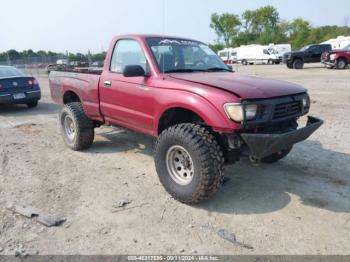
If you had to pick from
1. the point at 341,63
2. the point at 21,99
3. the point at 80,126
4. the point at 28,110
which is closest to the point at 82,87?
the point at 80,126

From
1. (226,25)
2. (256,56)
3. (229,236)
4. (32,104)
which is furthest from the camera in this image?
(226,25)

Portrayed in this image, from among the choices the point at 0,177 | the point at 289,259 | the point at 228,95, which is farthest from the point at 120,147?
the point at 289,259

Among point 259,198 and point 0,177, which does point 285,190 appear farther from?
point 0,177

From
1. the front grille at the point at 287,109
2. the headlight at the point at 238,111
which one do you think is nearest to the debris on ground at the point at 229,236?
the headlight at the point at 238,111

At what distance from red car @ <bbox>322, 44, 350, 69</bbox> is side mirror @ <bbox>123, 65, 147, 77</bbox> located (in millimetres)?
22725

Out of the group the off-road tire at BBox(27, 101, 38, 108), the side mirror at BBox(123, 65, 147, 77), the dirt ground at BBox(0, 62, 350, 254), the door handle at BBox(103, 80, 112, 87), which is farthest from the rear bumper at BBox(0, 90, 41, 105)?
the side mirror at BBox(123, 65, 147, 77)

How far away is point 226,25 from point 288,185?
8897cm

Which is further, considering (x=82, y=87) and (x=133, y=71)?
(x=82, y=87)

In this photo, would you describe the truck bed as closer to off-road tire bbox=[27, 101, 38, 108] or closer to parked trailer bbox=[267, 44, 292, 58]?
Result: off-road tire bbox=[27, 101, 38, 108]

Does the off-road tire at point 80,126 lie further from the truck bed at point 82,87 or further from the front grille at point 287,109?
the front grille at point 287,109

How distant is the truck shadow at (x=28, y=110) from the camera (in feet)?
34.1

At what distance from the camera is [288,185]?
4.54m

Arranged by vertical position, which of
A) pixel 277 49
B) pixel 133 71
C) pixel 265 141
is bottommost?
pixel 265 141

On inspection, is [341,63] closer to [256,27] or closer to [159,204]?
[159,204]
